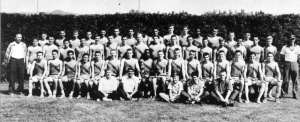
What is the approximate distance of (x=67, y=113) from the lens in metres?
8.44

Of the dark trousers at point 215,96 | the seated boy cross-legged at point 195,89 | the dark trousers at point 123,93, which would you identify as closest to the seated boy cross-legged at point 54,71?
the dark trousers at point 123,93

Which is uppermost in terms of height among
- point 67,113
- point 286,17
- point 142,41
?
point 286,17

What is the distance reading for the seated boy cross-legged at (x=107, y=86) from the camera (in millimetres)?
10180

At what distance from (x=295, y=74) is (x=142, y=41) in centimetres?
464

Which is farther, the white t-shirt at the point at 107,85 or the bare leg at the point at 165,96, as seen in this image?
the white t-shirt at the point at 107,85

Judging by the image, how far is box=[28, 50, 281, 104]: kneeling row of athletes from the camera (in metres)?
9.88

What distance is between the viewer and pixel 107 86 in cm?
1024

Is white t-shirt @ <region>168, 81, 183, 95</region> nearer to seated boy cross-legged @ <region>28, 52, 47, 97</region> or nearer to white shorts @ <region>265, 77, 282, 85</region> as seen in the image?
white shorts @ <region>265, 77, 282, 85</region>

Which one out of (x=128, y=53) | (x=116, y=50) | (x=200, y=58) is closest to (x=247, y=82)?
(x=200, y=58)

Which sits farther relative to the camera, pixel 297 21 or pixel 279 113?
pixel 297 21

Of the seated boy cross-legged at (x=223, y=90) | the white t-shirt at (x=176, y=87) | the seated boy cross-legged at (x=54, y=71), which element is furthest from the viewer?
the seated boy cross-legged at (x=54, y=71)

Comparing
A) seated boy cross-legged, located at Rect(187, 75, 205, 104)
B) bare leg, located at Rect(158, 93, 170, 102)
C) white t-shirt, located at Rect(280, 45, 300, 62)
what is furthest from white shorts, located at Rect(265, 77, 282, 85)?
bare leg, located at Rect(158, 93, 170, 102)

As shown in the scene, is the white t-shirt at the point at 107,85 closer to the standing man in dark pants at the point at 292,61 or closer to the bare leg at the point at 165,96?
the bare leg at the point at 165,96

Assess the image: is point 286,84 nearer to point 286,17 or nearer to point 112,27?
point 286,17
